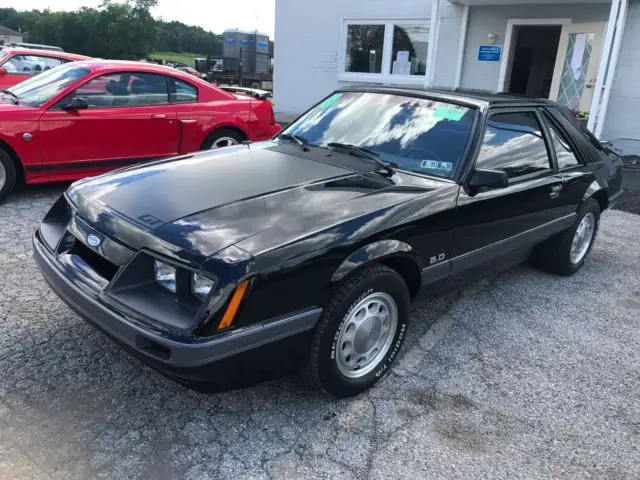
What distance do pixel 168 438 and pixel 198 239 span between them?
0.91m

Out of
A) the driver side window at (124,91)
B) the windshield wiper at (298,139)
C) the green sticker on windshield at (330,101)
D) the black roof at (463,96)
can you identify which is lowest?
the windshield wiper at (298,139)

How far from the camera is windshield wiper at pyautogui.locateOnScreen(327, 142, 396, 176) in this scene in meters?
3.15

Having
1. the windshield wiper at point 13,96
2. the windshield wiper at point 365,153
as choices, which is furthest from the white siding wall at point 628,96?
the windshield wiper at point 13,96

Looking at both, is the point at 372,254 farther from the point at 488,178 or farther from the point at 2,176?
the point at 2,176

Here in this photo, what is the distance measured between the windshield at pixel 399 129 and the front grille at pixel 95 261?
163 cm

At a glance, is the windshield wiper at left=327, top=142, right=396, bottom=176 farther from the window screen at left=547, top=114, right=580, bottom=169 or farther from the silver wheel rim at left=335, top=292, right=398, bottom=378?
the window screen at left=547, top=114, right=580, bottom=169

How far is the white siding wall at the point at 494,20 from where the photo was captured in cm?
988

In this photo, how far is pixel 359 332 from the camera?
2648mm

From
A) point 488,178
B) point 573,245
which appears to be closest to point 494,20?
point 573,245

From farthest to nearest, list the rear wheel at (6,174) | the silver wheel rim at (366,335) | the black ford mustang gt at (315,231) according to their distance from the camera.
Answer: the rear wheel at (6,174) < the silver wheel rim at (366,335) < the black ford mustang gt at (315,231)

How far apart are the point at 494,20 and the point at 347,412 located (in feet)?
33.5

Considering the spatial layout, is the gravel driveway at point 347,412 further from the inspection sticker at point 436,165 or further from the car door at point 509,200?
the inspection sticker at point 436,165

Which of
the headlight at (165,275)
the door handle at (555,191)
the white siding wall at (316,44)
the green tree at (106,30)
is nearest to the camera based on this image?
the headlight at (165,275)

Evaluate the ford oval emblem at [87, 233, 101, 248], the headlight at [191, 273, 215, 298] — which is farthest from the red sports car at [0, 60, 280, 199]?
the headlight at [191, 273, 215, 298]
